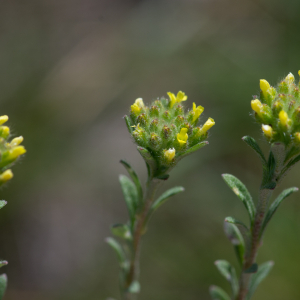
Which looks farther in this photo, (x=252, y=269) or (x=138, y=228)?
(x=138, y=228)

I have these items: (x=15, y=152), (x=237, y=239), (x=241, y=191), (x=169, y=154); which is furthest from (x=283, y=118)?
(x=15, y=152)

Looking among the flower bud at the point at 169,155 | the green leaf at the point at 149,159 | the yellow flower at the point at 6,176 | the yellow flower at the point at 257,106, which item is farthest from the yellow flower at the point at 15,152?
the yellow flower at the point at 257,106

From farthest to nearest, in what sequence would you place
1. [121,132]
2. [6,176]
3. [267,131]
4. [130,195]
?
[121,132] → [130,195] → [267,131] → [6,176]

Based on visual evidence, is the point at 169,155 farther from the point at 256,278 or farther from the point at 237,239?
the point at 256,278

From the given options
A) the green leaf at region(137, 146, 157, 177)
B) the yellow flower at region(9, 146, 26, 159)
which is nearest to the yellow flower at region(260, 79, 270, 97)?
the green leaf at region(137, 146, 157, 177)

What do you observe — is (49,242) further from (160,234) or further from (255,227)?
(255,227)

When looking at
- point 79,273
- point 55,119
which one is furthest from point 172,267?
point 55,119

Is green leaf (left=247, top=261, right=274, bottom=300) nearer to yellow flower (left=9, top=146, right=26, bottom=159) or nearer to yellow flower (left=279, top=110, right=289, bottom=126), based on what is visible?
yellow flower (left=279, top=110, right=289, bottom=126)
